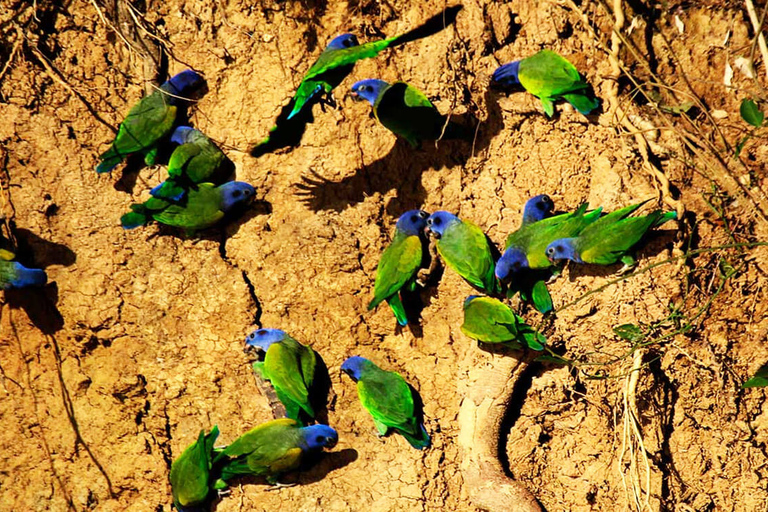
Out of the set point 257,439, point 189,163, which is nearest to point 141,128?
point 189,163

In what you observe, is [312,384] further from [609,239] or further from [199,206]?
[609,239]

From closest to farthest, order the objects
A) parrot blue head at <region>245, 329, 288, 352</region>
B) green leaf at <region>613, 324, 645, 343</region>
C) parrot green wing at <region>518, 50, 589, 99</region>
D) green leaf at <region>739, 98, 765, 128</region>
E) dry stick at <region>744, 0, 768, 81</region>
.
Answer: green leaf at <region>739, 98, 765, 128</region>, dry stick at <region>744, 0, 768, 81</region>, green leaf at <region>613, 324, 645, 343</region>, parrot green wing at <region>518, 50, 589, 99</region>, parrot blue head at <region>245, 329, 288, 352</region>

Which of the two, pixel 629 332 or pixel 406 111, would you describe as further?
pixel 406 111

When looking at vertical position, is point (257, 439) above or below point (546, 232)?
below

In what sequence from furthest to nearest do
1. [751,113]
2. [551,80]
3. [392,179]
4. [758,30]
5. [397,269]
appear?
[392,179], [397,269], [551,80], [758,30], [751,113]

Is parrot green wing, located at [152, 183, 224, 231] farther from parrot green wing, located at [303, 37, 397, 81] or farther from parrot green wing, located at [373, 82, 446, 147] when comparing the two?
parrot green wing, located at [373, 82, 446, 147]

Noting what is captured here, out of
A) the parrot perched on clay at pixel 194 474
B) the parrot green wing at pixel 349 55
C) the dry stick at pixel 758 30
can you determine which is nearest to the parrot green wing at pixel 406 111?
the parrot green wing at pixel 349 55


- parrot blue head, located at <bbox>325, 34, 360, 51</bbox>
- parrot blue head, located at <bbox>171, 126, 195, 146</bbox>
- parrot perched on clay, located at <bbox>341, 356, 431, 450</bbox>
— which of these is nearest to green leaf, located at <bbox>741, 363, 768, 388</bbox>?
parrot perched on clay, located at <bbox>341, 356, 431, 450</bbox>
